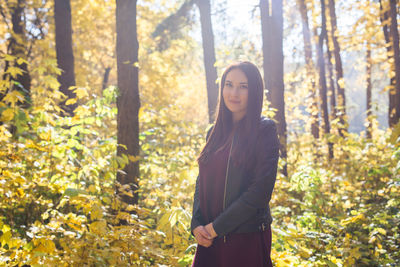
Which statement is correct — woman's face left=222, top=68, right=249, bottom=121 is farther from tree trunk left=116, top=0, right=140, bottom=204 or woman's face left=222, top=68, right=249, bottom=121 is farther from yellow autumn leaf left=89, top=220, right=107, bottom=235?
tree trunk left=116, top=0, right=140, bottom=204

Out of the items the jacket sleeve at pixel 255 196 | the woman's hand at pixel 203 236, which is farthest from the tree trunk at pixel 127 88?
the jacket sleeve at pixel 255 196

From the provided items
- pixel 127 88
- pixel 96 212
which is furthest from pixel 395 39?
pixel 96 212

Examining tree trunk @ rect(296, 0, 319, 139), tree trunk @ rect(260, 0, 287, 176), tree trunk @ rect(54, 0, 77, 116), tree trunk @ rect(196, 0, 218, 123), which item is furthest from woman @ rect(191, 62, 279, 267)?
tree trunk @ rect(296, 0, 319, 139)

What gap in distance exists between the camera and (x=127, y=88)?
4996 millimetres

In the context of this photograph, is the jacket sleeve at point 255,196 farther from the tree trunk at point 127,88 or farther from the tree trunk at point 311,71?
the tree trunk at point 311,71

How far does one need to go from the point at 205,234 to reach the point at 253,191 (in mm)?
499

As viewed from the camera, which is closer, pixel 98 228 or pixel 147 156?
pixel 98 228

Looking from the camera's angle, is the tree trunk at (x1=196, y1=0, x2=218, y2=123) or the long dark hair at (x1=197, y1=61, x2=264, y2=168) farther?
the tree trunk at (x1=196, y1=0, x2=218, y2=123)

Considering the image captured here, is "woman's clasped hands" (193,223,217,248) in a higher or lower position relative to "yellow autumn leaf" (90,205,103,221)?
lower

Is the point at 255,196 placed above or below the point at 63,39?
below

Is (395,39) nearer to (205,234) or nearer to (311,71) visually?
(311,71)

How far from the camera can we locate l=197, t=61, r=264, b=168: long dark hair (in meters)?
2.58

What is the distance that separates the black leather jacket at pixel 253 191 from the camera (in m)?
2.42

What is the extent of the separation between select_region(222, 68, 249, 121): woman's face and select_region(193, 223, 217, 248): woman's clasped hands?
92 cm
